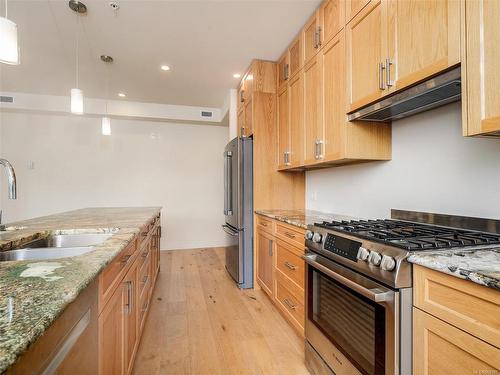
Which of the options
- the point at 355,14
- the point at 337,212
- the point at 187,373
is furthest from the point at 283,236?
the point at 355,14

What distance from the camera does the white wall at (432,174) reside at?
135cm

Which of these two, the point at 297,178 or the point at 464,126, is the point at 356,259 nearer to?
the point at 464,126

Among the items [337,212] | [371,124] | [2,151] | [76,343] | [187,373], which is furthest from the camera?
[2,151]

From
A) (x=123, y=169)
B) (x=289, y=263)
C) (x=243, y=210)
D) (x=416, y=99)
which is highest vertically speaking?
(x=416, y=99)

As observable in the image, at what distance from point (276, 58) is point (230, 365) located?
9.69 feet

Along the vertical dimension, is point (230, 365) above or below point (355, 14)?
below

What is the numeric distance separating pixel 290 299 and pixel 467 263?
1.48 meters

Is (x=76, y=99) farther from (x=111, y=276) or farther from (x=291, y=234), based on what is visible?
(x=291, y=234)

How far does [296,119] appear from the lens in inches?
102

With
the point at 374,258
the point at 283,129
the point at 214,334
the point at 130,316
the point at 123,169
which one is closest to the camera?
the point at 374,258

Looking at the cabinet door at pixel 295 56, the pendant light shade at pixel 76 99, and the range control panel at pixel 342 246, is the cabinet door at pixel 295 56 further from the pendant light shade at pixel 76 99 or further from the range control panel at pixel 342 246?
the pendant light shade at pixel 76 99

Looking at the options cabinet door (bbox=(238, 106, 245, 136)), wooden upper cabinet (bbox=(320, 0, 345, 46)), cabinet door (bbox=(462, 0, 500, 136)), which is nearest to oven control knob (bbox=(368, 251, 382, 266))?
cabinet door (bbox=(462, 0, 500, 136))

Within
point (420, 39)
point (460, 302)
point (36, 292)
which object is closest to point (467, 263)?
point (460, 302)

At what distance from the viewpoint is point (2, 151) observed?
4.41 metres
